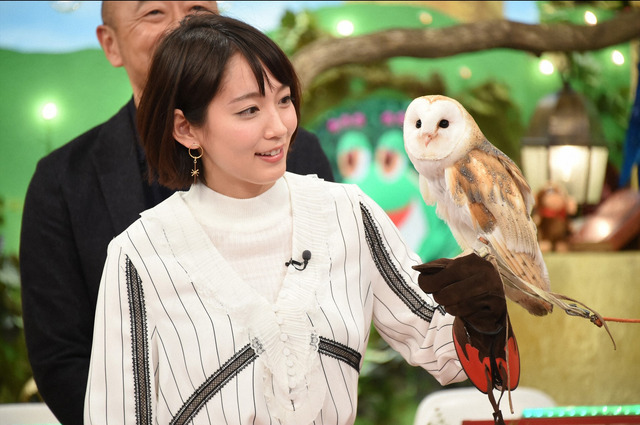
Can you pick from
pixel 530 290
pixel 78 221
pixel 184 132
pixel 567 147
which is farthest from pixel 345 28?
pixel 530 290

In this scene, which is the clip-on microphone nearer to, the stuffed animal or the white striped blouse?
the white striped blouse

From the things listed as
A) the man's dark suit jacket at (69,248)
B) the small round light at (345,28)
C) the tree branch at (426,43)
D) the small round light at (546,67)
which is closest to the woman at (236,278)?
Result: the man's dark suit jacket at (69,248)

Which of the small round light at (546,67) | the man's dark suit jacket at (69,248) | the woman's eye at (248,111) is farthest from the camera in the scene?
the small round light at (546,67)

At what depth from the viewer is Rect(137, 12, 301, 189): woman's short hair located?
1114mm

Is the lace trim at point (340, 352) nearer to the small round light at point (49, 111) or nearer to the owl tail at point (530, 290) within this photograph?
the owl tail at point (530, 290)

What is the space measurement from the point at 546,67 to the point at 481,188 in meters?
2.57

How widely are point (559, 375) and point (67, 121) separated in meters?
2.29

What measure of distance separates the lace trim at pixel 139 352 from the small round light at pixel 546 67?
105 inches

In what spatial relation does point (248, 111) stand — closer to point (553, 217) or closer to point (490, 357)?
point (490, 357)

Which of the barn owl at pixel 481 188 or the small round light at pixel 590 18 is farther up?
the small round light at pixel 590 18

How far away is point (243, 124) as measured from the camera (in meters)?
1.10

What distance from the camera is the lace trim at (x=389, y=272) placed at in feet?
3.99

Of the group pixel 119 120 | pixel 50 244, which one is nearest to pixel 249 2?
pixel 119 120

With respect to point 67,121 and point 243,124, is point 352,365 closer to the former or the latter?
point 243,124
